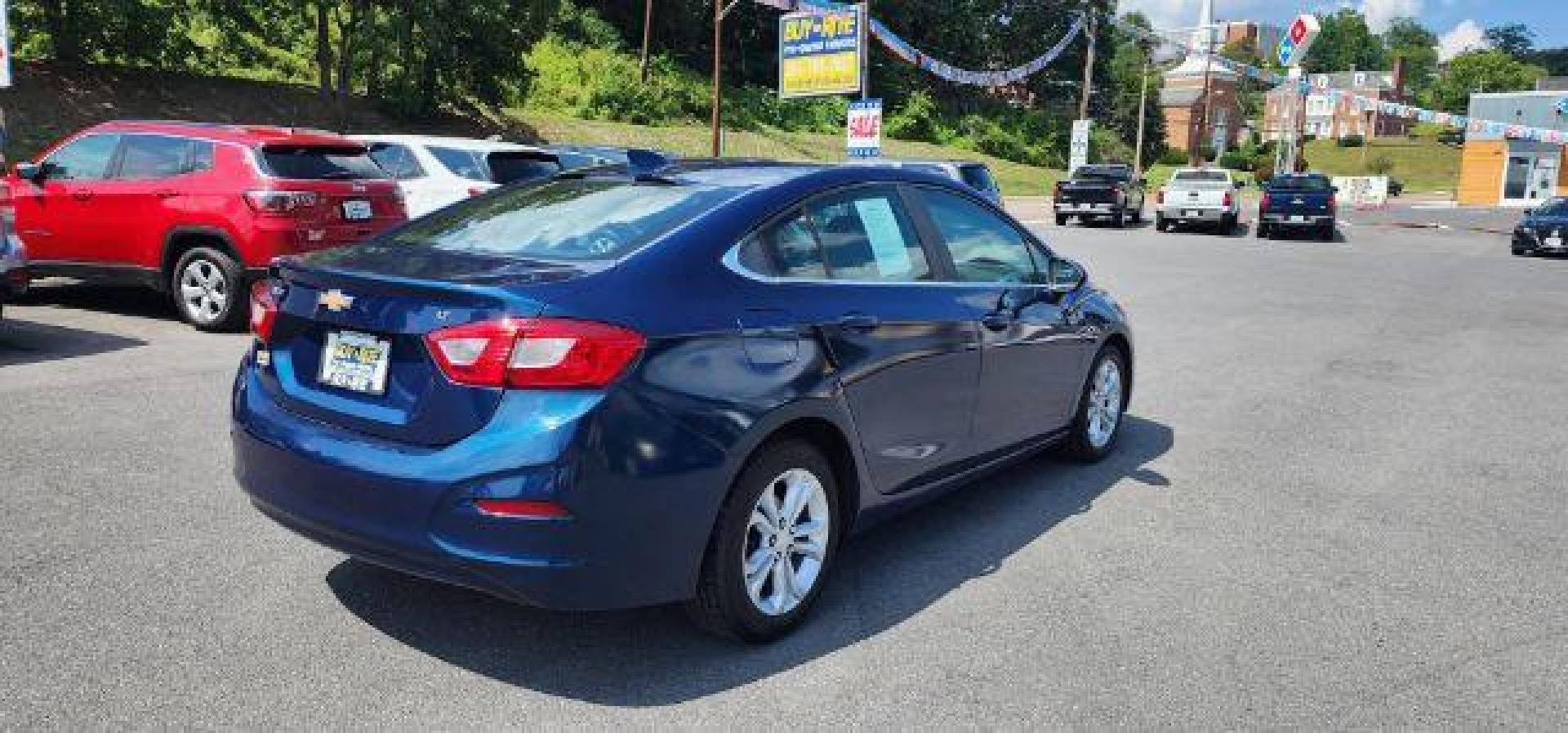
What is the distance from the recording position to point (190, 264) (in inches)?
368

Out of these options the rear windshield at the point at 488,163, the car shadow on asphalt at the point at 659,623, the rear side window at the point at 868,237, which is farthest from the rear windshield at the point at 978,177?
the rear side window at the point at 868,237

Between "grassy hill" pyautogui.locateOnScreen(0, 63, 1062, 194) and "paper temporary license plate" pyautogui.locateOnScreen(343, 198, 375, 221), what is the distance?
45.7ft

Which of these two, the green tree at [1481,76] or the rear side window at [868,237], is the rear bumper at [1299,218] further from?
the green tree at [1481,76]

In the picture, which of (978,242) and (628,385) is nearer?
(628,385)

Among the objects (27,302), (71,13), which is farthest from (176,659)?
(71,13)

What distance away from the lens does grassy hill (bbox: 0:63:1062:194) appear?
21.0m

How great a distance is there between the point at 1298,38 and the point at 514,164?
41533 millimetres

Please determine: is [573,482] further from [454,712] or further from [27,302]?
[27,302]

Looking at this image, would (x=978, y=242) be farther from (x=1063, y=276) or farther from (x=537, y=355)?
(x=537, y=355)

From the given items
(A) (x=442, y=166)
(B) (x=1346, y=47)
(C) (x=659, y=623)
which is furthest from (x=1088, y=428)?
(B) (x=1346, y=47)

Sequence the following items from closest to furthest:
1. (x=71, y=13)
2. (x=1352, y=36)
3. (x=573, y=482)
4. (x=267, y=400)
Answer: (x=573, y=482) < (x=267, y=400) < (x=71, y=13) < (x=1352, y=36)

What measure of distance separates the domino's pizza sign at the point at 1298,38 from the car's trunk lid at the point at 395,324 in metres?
46.6

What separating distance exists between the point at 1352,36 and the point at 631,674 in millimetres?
218517

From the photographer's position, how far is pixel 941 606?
4133 mm
